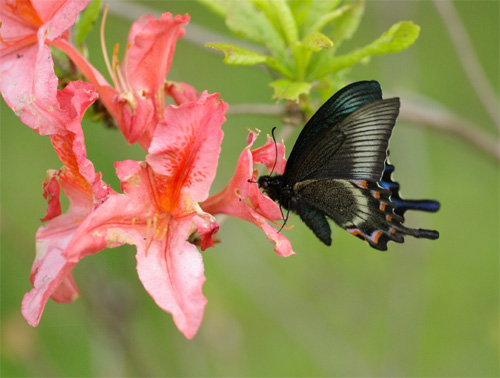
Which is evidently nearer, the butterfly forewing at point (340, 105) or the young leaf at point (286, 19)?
the butterfly forewing at point (340, 105)

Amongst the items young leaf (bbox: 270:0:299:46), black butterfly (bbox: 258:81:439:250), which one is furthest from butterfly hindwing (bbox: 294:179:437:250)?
young leaf (bbox: 270:0:299:46)

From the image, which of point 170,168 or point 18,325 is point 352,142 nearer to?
point 170,168

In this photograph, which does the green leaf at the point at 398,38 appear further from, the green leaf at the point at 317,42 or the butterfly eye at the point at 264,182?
the butterfly eye at the point at 264,182

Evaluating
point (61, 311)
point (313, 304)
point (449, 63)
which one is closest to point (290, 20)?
point (313, 304)

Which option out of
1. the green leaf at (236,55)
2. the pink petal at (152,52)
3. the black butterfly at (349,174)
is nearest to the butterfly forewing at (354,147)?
the black butterfly at (349,174)

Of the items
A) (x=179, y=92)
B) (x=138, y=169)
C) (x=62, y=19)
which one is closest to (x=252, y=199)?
(x=138, y=169)

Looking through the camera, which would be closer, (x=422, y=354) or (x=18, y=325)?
(x=18, y=325)
